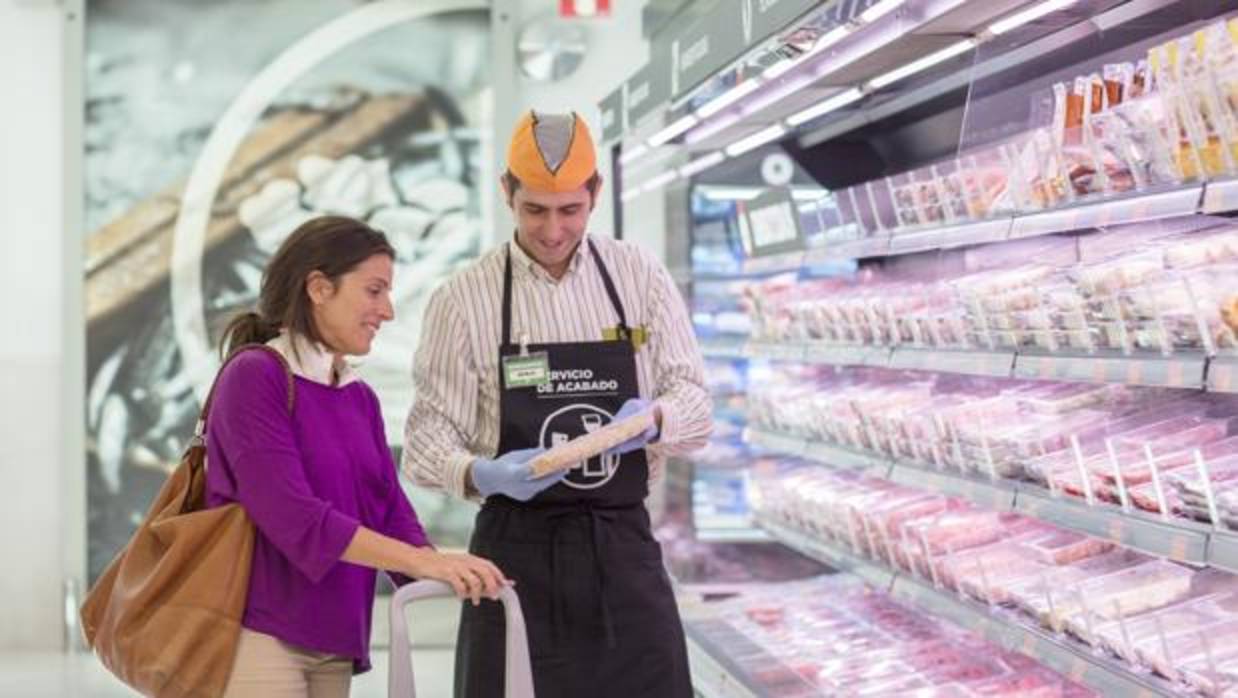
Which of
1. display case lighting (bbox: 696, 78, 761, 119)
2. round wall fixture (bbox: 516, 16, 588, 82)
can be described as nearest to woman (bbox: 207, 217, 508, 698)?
display case lighting (bbox: 696, 78, 761, 119)

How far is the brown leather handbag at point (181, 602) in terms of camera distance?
2.95m

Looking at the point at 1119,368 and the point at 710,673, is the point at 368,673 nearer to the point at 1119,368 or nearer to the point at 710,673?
the point at 710,673

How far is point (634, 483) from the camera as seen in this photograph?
362 centimetres

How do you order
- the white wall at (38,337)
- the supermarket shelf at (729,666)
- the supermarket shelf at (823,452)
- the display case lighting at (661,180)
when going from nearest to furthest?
the supermarket shelf at (823,452)
the supermarket shelf at (729,666)
the display case lighting at (661,180)
the white wall at (38,337)

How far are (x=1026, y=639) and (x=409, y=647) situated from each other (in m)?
1.60

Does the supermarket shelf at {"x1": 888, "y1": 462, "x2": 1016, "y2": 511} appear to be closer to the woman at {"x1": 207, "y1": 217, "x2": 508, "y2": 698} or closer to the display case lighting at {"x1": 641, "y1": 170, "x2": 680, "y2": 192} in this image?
the woman at {"x1": 207, "y1": 217, "x2": 508, "y2": 698}

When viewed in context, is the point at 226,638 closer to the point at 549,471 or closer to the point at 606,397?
the point at 549,471

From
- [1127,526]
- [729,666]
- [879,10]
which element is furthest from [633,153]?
[1127,526]

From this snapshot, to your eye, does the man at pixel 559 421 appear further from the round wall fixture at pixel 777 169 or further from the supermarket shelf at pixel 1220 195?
the round wall fixture at pixel 777 169

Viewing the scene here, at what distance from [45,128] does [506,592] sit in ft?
20.5

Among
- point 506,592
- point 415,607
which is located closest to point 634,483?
point 506,592

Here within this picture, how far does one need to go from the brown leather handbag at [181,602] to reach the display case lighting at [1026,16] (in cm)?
185

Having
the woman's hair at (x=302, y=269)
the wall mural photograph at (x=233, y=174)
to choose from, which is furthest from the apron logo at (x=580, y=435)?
the wall mural photograph at (x=233, y=174)

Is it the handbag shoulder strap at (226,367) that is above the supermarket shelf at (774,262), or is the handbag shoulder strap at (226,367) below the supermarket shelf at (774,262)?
below
